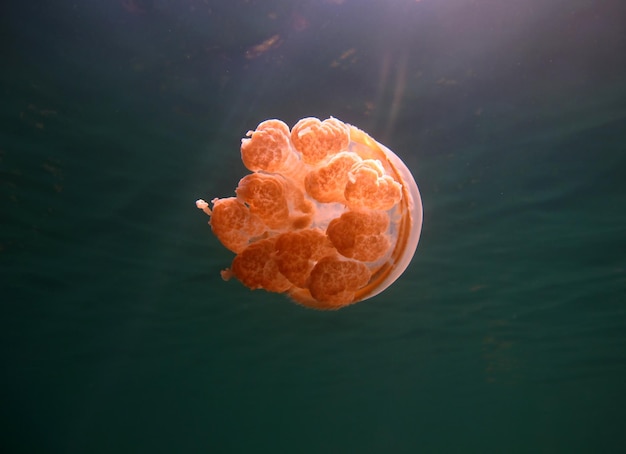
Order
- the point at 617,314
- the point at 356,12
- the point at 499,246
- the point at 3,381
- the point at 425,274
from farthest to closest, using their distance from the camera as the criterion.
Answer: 1. the point at 3,381
2. the point at 617,314
3. the point at 425,274
4. the point at 499,246
5. the point at 356,12

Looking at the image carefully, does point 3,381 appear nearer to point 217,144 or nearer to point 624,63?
point 217,144

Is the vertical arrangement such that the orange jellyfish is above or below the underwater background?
below

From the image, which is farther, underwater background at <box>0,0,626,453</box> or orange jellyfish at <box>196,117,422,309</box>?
underwater background at <box>0,0,626,453</box>

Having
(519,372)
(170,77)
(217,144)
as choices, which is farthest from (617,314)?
(170,77)

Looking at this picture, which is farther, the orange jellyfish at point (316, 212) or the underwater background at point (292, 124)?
the underwater background at point (292, 124)
